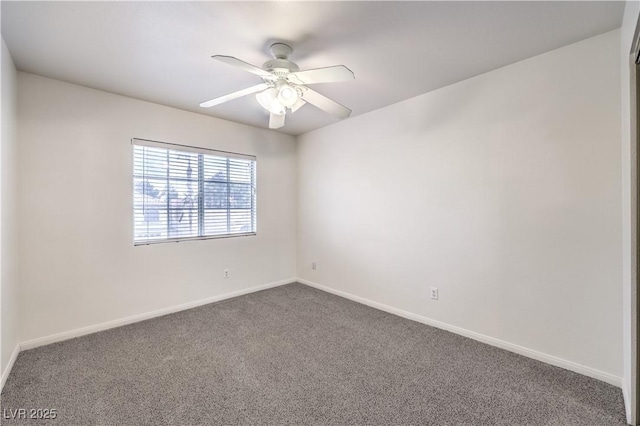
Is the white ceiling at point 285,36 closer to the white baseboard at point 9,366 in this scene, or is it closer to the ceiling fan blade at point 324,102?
the ceiling fan blade at point 324,102

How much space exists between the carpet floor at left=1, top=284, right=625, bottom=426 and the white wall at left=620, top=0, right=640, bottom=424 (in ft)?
0.72

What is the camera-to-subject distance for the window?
3135mm

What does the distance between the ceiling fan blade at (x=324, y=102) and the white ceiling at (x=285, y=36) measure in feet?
1.05

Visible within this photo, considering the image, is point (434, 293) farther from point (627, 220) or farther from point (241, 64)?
point (241, 64)

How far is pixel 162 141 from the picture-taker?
10.6 ft

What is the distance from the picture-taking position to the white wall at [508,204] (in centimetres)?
199

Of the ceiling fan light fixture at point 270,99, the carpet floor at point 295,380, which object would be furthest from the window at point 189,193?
the ceiling fan light fixture at point 270,99

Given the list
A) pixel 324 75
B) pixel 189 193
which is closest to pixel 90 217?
pixel 189 193

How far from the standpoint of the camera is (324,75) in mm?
1837

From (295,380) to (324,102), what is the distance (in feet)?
Answer: 6.93

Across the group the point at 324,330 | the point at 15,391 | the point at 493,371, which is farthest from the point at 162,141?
the point at 493,371

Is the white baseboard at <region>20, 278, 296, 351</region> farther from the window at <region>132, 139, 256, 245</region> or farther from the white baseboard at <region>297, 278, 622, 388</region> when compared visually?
the white baseboard at <region>297, 278, 622, 388</region>

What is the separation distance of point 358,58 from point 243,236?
2.74 m

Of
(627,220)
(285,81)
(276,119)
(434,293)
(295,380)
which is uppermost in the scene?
(285,81)
